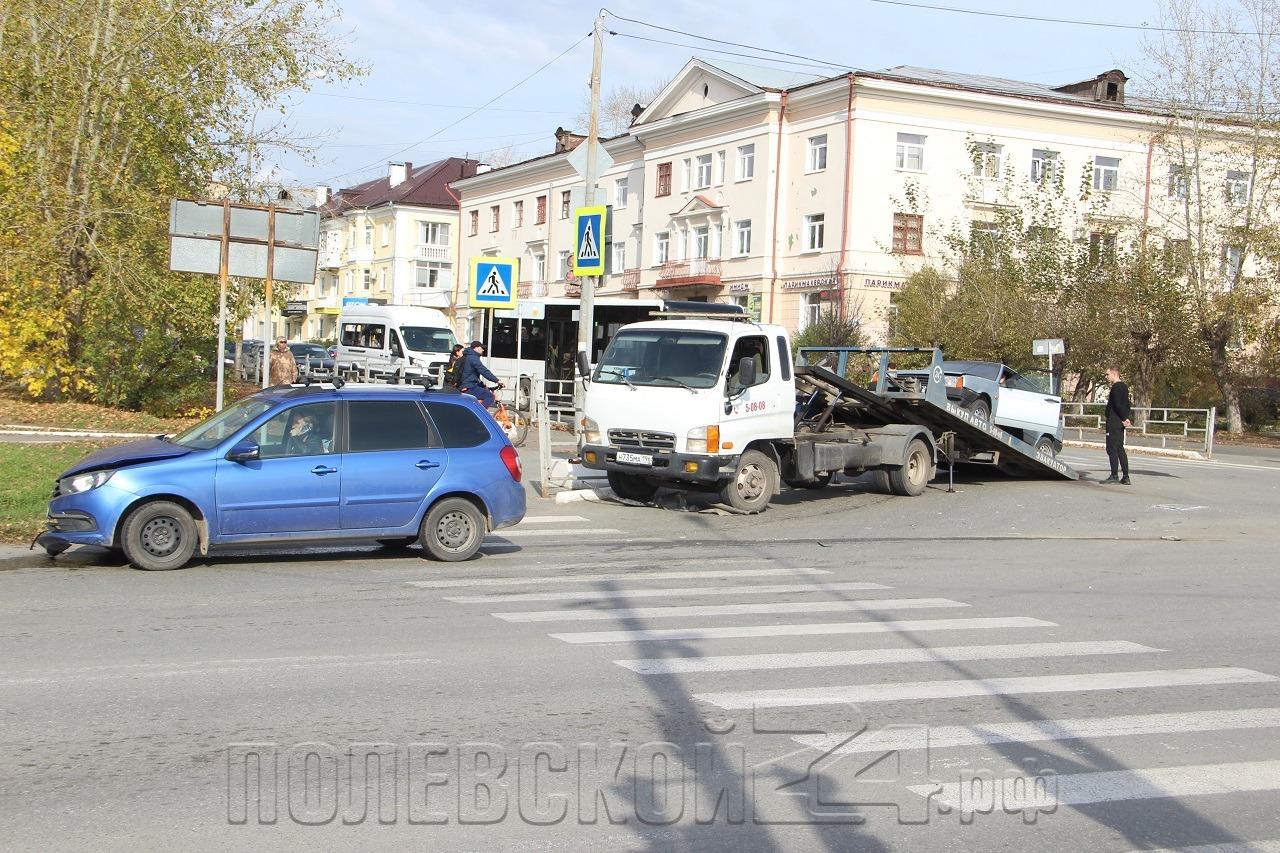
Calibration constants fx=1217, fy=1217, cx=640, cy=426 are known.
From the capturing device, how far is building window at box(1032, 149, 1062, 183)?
48987 millimetres

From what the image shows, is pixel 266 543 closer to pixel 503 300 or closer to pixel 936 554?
pixel 936 554

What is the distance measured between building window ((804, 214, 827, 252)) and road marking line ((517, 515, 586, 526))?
37.4 metres

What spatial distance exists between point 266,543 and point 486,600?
2438mm

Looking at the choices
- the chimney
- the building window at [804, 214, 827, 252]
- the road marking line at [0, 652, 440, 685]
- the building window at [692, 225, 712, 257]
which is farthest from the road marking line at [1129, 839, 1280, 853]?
the chimney

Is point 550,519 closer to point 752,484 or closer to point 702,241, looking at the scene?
point 752,484

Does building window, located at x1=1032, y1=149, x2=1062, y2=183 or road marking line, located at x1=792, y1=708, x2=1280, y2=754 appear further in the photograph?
building window, located at x1=1032, y1=149, x2=1062, y2=183

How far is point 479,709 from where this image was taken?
6473 millimetres

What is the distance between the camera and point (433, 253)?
277 ft

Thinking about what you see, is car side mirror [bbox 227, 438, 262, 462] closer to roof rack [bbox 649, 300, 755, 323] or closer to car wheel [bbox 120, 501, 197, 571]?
car wheel [bbox 120, 501, 197, 571]

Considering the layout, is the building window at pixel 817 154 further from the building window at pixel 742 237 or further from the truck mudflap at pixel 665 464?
the truck mudflap at pixel 665 464

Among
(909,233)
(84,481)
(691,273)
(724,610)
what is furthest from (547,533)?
(691,273)

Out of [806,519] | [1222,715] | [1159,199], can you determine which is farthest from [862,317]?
[1222,715]

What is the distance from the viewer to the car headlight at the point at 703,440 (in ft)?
49.9

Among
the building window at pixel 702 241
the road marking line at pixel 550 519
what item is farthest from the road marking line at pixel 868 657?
the building window at pixel 702 241
